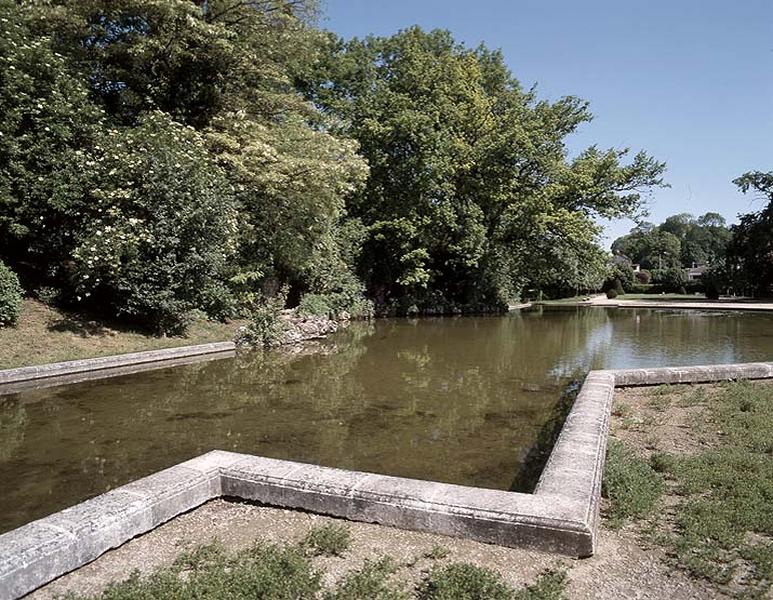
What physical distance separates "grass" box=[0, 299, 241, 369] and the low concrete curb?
1.49ft

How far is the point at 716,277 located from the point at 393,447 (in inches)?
1651

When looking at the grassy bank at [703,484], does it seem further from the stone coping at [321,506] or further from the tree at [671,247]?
the tree at [671,247]

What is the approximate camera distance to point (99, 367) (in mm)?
9875

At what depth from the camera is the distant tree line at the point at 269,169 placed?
11781mm

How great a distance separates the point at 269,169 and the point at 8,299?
23.5 feet

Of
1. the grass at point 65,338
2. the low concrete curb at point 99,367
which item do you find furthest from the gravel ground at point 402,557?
the grass at point 65,338

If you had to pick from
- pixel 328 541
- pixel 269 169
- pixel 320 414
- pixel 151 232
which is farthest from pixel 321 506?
pixel 269 169

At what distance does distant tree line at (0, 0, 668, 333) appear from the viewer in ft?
38.7

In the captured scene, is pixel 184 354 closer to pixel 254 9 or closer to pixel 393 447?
pixel 393 447

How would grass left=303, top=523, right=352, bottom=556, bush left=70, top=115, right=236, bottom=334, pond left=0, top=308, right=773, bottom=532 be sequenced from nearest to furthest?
grass left=303, top=523, right=352, bottom=556 → pond left=0, top=308, right=773, bottom=532 → bush left=70, top=115, right=236, bottom=334

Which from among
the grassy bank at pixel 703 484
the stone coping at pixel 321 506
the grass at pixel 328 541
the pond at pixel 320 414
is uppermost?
the stone coping at pixel 321 506

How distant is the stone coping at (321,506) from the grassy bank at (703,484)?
0.98 ft

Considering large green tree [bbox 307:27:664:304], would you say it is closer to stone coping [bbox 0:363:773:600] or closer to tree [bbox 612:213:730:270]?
stone coping [bbox 0:363:773:600]

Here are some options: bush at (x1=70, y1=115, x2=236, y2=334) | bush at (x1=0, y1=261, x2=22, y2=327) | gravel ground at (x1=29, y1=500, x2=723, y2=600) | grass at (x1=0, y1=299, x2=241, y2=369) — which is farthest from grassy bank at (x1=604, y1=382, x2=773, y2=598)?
bush at (x1=0, y1=261, x2=22, y2=327)
